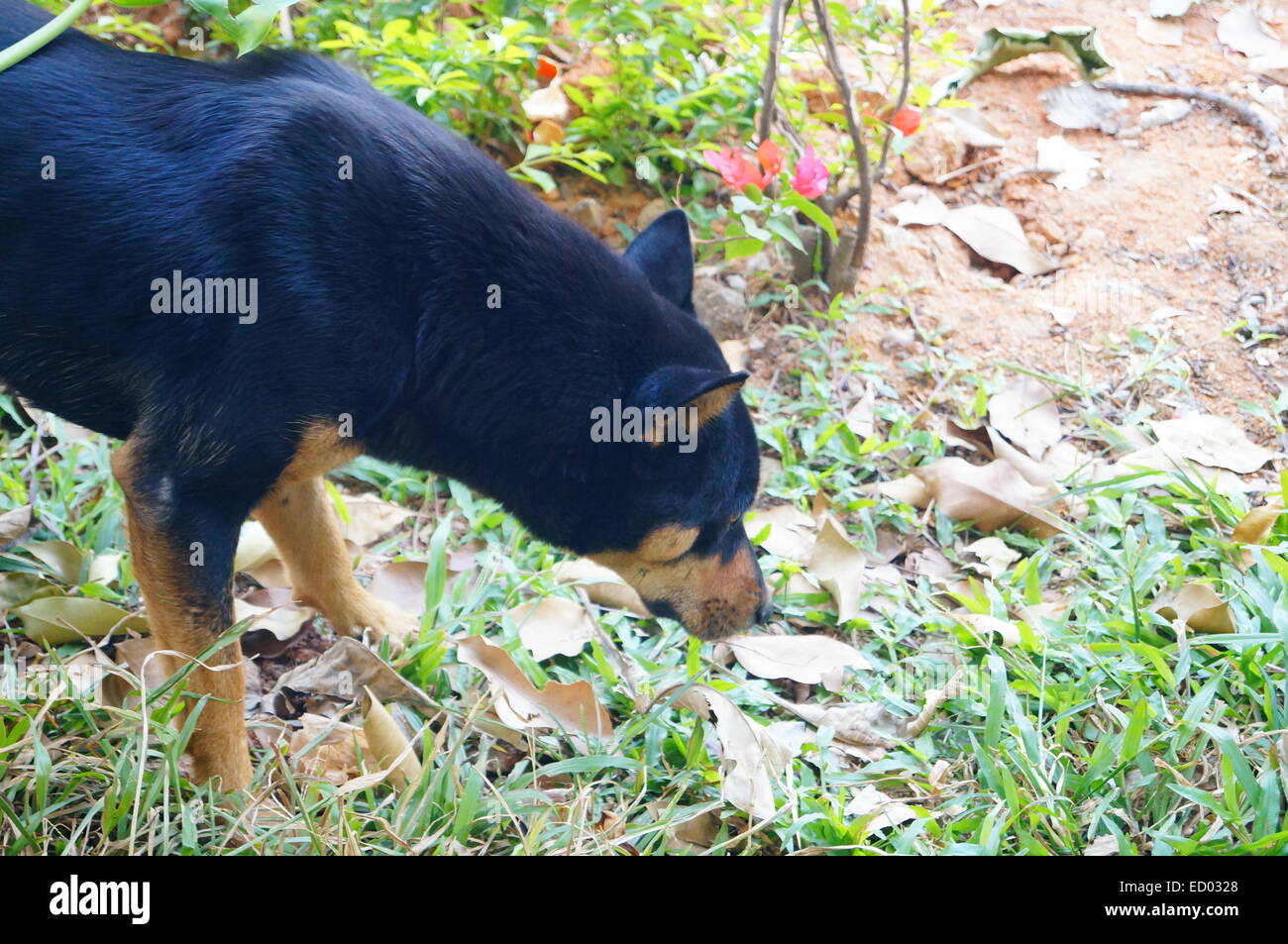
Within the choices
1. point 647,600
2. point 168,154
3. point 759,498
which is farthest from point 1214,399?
point 168,154

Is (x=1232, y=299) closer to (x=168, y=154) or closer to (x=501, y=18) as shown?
(x=501, y=18)

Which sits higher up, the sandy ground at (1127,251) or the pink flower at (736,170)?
the pink flower at (736,170)

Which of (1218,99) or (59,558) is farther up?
(1218,99)

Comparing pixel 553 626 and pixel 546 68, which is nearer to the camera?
pixel 553 626

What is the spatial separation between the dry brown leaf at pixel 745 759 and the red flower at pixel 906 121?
117 inches

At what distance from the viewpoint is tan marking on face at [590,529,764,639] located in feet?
12.2

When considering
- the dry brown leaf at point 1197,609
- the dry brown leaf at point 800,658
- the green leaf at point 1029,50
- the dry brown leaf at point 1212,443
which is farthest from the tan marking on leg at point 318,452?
the green leaf at point 1029,50

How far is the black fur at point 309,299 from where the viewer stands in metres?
3.02

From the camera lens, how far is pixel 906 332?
5.44 metres

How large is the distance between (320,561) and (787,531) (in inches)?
71.3

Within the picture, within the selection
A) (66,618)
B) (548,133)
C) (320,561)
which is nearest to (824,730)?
(320,561)

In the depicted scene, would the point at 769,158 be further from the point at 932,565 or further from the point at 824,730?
the point at 824,730

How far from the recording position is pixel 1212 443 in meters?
4.70

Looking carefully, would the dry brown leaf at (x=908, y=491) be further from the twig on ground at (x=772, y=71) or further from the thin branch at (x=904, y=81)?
the twig on ground at (x=772, y=71)
